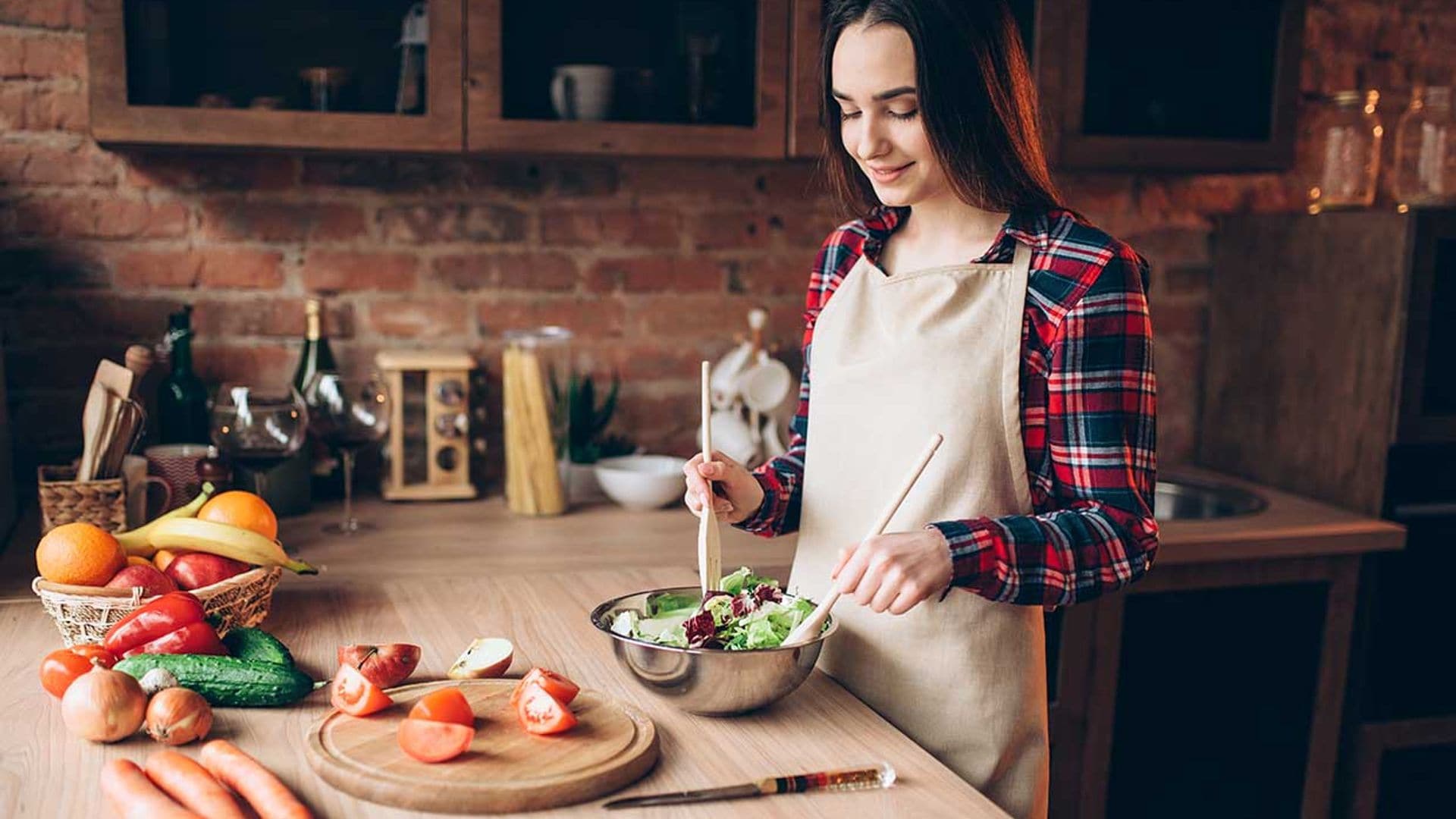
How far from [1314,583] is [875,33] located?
59.9 inches

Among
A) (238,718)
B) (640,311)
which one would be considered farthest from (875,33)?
(640,311)

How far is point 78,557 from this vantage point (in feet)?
4.57

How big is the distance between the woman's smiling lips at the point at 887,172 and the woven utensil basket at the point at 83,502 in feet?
3.72

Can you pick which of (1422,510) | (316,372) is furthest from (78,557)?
(1422,510)

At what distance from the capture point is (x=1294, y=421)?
258 centimetres

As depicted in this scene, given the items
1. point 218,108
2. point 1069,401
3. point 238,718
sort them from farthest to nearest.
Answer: point 218,108 < point 1069,401 < point 238,718

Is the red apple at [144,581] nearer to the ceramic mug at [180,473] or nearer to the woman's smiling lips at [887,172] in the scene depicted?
the ceramic mug at [180,473]

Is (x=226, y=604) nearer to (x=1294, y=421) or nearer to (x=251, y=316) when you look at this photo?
→ (x=251, y=316)

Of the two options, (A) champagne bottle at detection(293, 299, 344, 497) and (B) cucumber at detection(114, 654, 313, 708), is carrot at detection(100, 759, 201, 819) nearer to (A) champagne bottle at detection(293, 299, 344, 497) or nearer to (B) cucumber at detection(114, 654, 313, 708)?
(B) cucumber at detection(114, 654, 313, 708)

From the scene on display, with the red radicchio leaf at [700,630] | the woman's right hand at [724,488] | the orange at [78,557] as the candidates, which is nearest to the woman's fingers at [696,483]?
the woman's right hand at [724,488]

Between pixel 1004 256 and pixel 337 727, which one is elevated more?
pixel 1004 256

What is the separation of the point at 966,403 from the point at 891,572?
31 cm

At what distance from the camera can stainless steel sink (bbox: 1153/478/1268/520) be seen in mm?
2527

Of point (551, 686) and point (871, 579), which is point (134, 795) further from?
point (871, 579)
